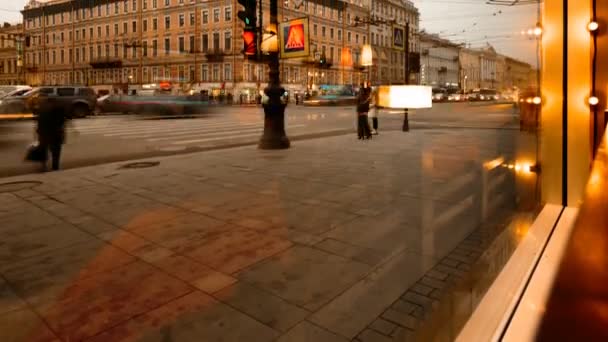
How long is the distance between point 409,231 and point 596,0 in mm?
2661

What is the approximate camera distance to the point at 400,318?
2848 millimetres

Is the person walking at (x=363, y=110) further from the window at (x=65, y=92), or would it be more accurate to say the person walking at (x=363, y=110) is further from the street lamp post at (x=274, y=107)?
the window at (x=65, y=92)

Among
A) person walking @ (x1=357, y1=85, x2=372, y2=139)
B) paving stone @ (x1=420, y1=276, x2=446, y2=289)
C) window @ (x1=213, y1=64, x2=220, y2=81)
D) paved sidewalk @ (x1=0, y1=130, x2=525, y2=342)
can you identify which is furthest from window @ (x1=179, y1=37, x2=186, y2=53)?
paving stone @ (x1=420, y1=276, x2=446, y2=289)

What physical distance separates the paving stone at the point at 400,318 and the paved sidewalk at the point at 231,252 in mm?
13

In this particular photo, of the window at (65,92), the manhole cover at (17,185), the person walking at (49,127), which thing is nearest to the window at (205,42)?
the window at (65,92)

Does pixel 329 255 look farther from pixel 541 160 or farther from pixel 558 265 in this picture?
pixel 558 265

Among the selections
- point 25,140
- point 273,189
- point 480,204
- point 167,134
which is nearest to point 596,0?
point 480,204

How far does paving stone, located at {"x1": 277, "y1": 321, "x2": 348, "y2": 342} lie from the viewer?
2.62m

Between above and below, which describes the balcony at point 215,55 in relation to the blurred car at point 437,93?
above

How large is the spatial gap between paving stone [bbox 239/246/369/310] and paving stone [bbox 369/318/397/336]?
0.42 metres

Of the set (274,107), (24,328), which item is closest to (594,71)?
(24,328)

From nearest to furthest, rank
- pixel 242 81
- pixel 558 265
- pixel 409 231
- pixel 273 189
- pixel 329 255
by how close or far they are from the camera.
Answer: pixel 558 265
pixel 329 255
pixel 409 231
pixel 273 189
pixel 242 81

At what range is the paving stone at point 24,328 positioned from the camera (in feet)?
8.73

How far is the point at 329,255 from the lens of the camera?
397cm
